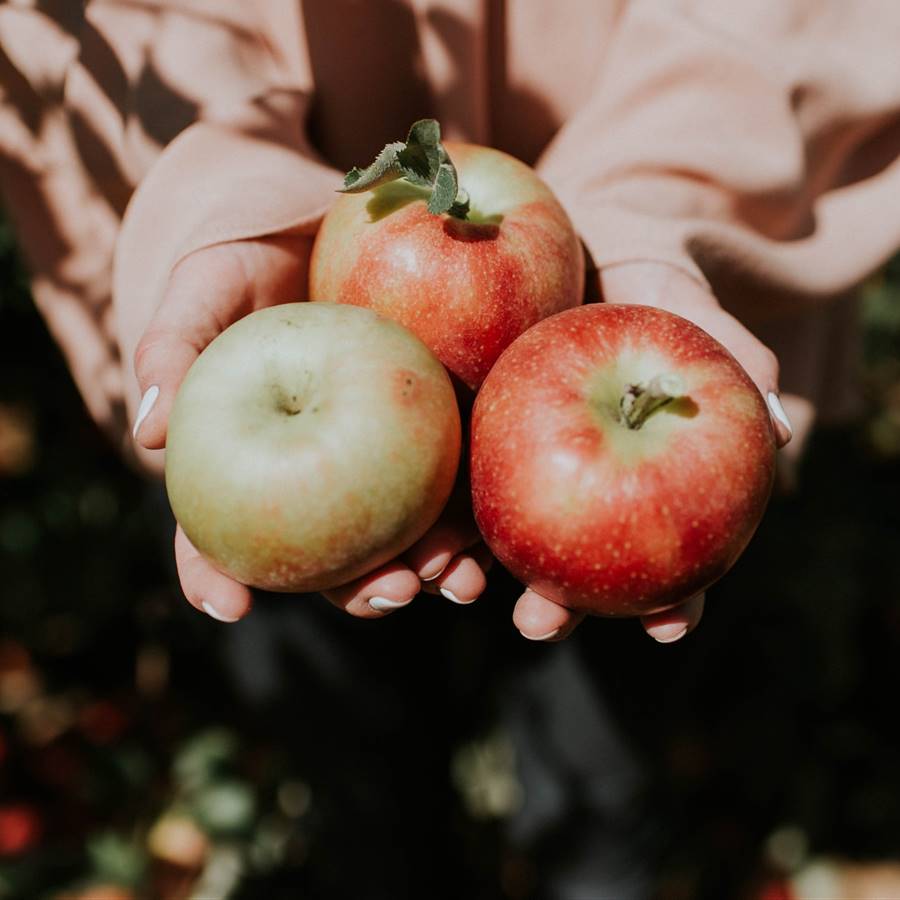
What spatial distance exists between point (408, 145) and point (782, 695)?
2140 mm

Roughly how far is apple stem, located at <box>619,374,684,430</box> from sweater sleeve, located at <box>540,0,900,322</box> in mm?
432

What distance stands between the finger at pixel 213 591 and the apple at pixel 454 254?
0.41 meters

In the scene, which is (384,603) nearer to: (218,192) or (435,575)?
(435,575)

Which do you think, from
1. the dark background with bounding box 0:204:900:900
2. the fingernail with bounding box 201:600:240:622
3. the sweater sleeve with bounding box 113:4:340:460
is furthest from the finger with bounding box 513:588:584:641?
the dark background with bounding box 0:204:900:900

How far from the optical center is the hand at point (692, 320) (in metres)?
1.30

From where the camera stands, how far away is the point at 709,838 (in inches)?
112

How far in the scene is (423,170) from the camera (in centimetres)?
136

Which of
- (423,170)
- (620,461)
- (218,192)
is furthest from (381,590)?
(218,192)

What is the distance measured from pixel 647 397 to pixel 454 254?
1.11 ft

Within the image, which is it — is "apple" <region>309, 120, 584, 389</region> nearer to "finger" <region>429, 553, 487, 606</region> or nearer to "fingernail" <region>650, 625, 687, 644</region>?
"finger" <region>429, 553, 487, 606</region>

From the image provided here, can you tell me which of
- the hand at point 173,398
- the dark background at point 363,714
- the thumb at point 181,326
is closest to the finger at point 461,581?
the hand at point 173,398

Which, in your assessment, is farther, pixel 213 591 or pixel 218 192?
pixel 218 192

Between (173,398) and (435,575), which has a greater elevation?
(173,398)

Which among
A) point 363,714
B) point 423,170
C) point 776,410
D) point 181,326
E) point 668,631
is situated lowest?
point 363,714
